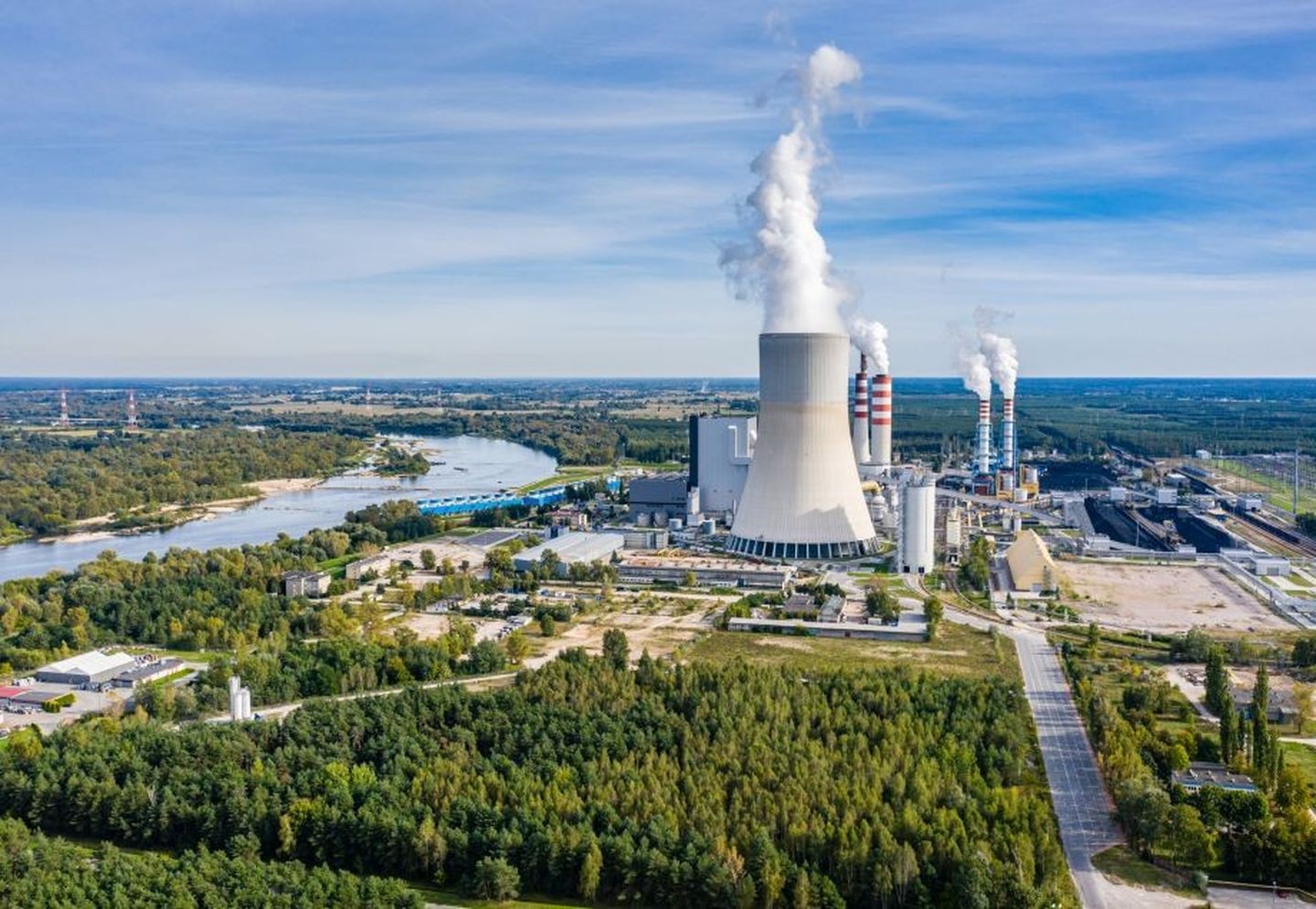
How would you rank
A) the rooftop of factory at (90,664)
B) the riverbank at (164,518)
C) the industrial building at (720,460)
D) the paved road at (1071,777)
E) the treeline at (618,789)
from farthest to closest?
the riverbank at (164,518) < the industrial building at (720,460) < the rooftop of factory at (90,664) < the paved road at (1071,777) < the treeline at (618,789)

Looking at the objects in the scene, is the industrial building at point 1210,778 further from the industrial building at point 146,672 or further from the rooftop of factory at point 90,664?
the rooftop of factory at point 90,664

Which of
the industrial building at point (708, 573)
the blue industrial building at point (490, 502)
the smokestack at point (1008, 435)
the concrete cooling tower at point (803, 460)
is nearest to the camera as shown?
the concrete cooling tower at point (803, 460)

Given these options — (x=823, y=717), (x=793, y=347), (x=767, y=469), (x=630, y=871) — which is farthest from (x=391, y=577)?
(x=630, y=871)

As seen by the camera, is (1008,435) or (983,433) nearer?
(983,433)

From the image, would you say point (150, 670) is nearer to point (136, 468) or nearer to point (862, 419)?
point (862, 419)

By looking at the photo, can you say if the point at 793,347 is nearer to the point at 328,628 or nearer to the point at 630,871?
the point at 328,628

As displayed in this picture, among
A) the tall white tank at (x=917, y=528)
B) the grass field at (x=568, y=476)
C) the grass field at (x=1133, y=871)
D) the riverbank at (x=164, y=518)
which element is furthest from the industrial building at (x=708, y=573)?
the riverbank at (x=164, y=518)

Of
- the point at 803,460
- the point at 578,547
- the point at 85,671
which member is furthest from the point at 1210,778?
the point at 578,547
